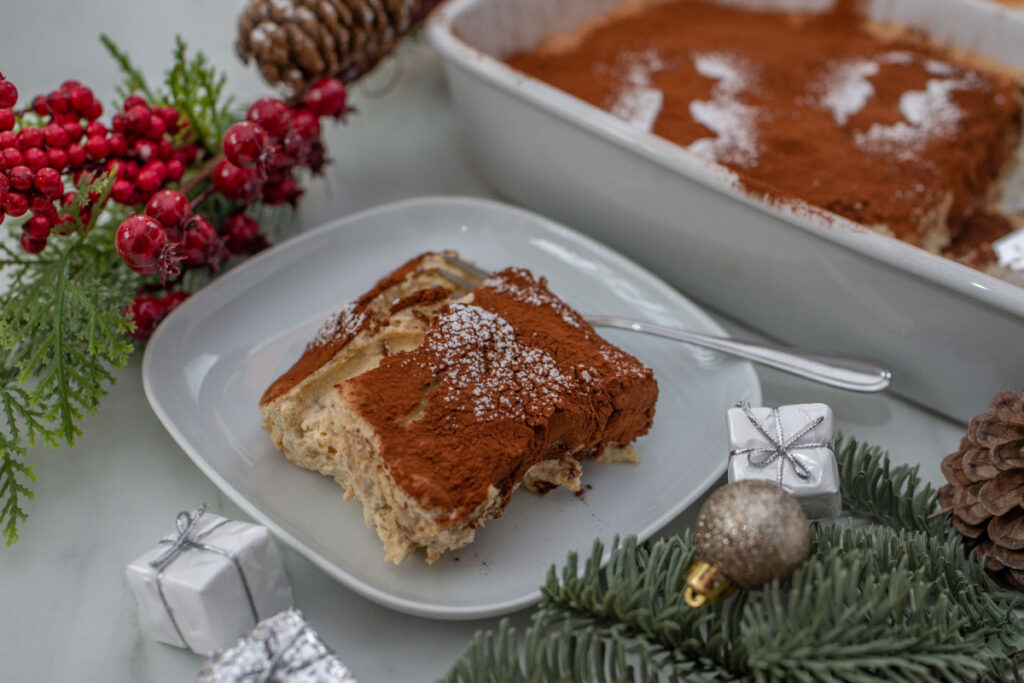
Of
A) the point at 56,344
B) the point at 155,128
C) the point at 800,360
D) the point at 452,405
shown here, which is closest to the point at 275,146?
the point at 155,128

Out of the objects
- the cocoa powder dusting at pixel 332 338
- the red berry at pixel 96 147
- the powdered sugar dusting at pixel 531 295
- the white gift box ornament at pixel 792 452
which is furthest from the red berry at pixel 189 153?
the white gift box ornament at pixel 792 452

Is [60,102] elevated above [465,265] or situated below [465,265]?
above

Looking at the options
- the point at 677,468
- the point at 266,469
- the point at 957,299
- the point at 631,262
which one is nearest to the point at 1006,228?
the point at 957,299

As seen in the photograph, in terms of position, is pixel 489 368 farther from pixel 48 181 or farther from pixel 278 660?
pixel 48 181

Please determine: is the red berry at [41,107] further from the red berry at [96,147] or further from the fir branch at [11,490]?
the fir branch at [11,490]

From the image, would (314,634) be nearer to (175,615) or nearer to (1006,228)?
(175,615)

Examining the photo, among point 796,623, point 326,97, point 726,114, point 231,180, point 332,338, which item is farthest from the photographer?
point 726,114

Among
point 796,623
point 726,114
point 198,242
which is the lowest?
point 796,623

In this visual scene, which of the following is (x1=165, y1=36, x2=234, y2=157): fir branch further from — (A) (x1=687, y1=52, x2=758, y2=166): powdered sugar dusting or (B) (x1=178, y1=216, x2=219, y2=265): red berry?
(A) (x1=687, y1=52, x2=758, y2=166): powdered sugar dusting
